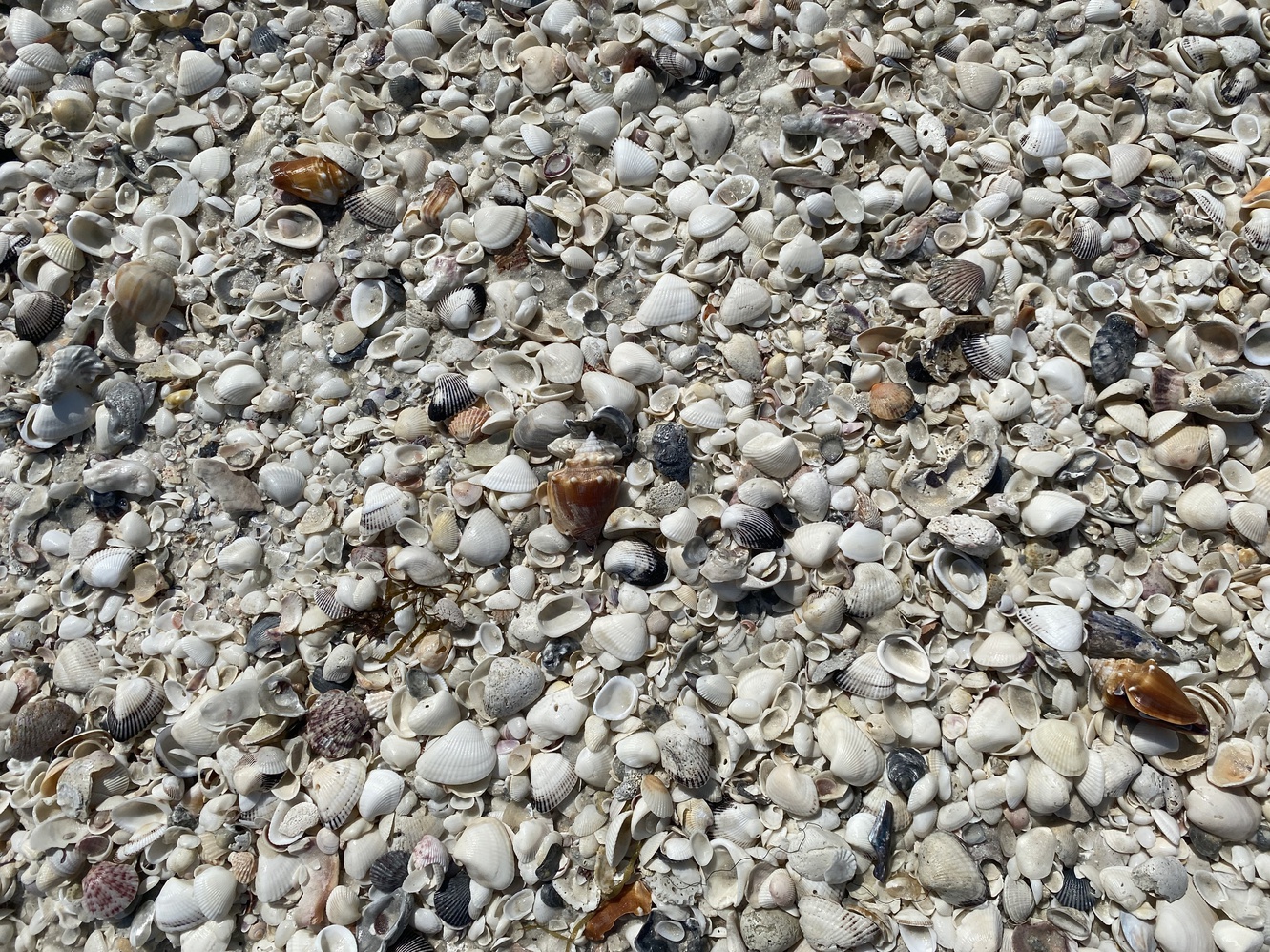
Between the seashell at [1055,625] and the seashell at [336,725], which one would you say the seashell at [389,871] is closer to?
the seashell at [336,725]

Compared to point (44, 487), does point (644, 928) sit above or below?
below

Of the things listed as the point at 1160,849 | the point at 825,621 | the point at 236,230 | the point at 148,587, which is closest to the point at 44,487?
the point at 148,587

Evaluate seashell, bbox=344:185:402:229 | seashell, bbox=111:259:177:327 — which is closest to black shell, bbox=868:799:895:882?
seashell, bbox=344:185:402:229

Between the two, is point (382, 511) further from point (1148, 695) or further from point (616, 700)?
point (1148, 695)

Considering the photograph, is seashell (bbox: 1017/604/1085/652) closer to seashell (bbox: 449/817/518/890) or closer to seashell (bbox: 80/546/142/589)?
seashell (bbox: 449/817/518/890)

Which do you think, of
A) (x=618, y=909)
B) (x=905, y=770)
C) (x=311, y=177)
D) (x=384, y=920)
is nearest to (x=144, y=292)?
(x=311, y=177)

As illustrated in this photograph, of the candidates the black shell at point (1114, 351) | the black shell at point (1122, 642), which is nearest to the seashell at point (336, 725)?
the black shell at point (1122, 642)

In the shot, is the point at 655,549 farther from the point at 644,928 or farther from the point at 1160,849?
the point at 1160,849
